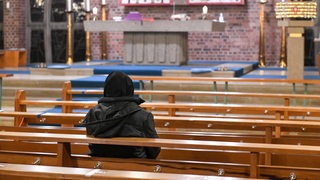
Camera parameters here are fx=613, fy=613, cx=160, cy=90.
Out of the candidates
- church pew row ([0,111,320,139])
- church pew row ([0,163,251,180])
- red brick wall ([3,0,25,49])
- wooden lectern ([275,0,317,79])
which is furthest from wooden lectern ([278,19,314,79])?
red brick wall ([3,0,25,49])

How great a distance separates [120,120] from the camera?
13.2ft

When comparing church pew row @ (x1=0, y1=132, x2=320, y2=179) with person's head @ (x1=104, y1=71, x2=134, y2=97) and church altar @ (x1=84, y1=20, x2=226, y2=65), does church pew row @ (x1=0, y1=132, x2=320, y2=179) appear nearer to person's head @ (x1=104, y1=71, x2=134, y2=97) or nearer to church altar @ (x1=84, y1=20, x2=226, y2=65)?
person's head @ (x1=104, y1=71, x2=134, y2=97)

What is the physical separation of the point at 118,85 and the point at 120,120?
233 millimetres

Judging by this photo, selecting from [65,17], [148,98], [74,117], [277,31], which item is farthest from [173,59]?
[74,117]

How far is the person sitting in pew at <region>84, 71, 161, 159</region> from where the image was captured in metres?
3.99

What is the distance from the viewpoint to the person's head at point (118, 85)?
13.1 feet

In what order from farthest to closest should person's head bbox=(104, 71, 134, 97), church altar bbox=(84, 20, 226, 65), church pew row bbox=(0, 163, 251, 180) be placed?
church altar bbox=(84, 20, 226, 65)
person's head bbox=(104, 71, 134, 97)
church pew row bbox=(0, 163, 251, 180)

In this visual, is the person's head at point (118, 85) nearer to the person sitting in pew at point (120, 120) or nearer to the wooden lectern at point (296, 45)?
the person sitting in pew at point (120, 120)

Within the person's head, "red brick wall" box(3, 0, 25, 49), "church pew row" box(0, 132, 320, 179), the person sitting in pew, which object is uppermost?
"red brick wall" box(3, 0, 25, 49)

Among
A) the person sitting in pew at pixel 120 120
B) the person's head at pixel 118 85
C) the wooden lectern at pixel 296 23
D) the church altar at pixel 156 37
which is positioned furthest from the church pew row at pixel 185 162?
the church altar at pixel 156 37

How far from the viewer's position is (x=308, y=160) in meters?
4.27

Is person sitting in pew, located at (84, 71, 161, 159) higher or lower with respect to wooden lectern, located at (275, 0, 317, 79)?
lower

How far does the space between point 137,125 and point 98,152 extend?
332 mm

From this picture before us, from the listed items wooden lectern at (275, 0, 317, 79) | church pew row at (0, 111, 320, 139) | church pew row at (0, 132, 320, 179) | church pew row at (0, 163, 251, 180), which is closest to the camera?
church pew row at (0, 163, 251, 180)
